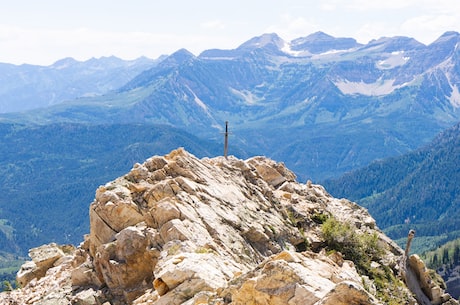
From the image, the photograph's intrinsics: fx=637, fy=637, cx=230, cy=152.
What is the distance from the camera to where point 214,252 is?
40.3m

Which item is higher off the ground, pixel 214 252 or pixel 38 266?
pixel 214 252

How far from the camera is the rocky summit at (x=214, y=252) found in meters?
29.2

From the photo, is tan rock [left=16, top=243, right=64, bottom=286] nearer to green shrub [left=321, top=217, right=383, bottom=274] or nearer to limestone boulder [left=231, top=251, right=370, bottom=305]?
green shrub [left=321, top=217, right=383, bottom=274]

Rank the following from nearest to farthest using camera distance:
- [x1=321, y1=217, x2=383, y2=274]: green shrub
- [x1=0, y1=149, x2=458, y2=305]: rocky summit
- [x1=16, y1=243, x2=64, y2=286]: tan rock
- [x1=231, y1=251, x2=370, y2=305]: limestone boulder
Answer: [x1=231, y1=251, x2=370, y2=305]: limestone boulder
[x1=0, y1=149, x2=458, y2=305]: rocky summit
[x1=321, y1=217, x2=383, y2=274]: green shrub
[x1=16, y1=243, x2=64, y2=286]: tan rock

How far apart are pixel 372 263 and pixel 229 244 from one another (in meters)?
15.9

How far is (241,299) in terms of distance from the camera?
2753 cm

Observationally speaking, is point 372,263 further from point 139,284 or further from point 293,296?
point 293,296

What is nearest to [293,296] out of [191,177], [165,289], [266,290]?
[266,290]

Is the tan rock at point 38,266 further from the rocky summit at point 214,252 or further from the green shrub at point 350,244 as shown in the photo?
the green shrub at point 350,244

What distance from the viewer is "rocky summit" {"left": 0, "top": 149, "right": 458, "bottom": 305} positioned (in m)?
29.2

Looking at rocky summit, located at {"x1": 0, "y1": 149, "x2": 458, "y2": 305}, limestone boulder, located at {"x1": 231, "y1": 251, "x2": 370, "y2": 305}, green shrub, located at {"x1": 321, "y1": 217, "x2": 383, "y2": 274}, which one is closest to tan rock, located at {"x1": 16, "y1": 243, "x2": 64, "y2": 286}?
rocky summit, located at {"x1": 0, "y1": 149, "x2": 458, "y2": 305}

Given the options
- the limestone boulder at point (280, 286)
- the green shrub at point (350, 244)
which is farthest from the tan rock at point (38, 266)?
the limestone boulder at point (280, 286)

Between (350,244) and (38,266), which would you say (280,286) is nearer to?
(350,244)

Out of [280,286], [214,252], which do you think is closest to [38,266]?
[214,252]
